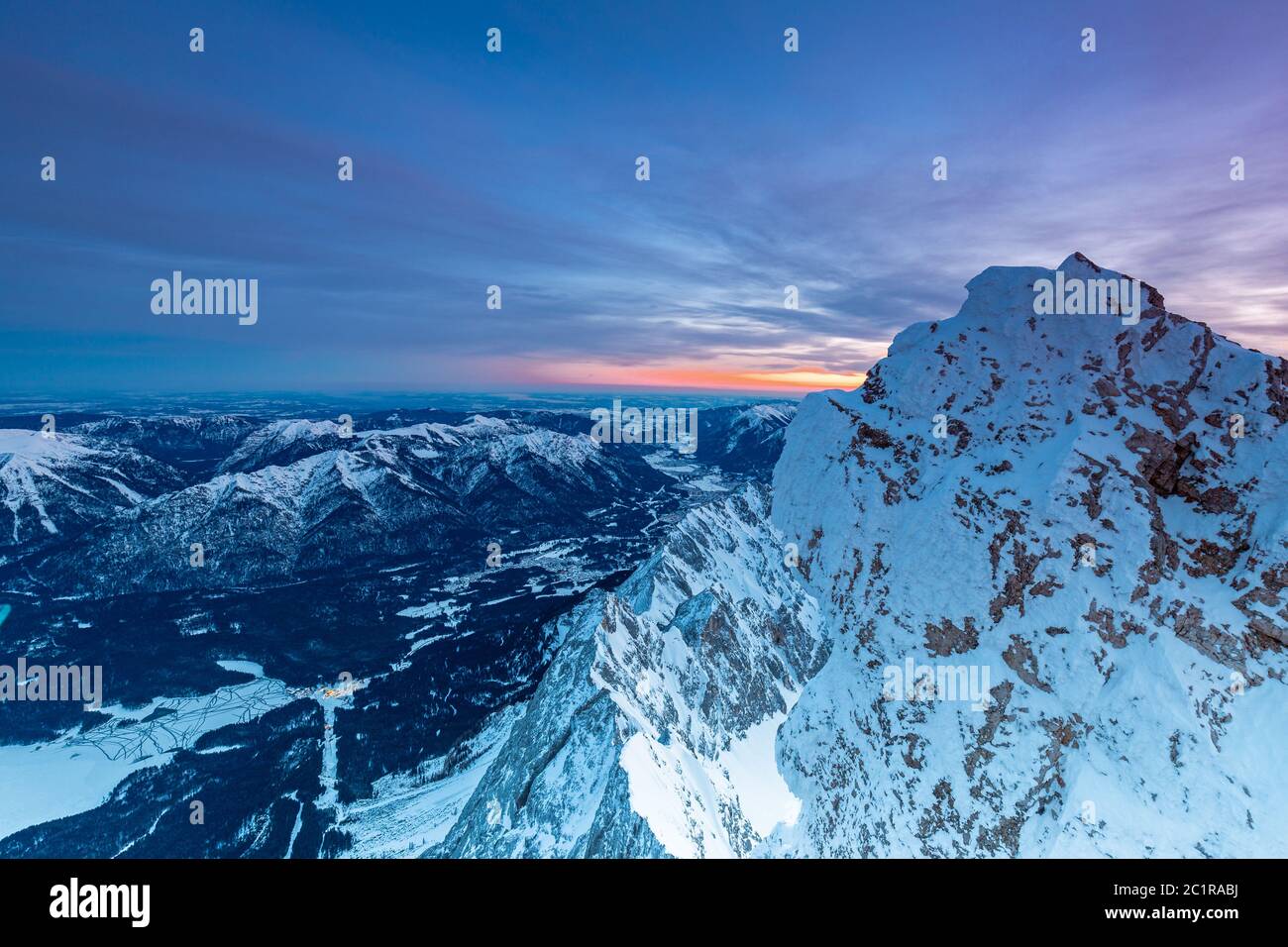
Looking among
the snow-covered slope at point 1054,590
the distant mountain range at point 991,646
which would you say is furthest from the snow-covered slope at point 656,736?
the snow-covered slope at point 1054,590

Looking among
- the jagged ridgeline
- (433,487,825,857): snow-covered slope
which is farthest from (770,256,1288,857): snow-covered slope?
(433,487,825,857): snow-covered slope

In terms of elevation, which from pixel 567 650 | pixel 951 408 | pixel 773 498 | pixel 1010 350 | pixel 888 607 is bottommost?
A: pixel 567 650

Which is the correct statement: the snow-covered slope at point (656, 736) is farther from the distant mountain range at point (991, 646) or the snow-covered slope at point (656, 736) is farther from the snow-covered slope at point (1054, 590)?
the snow-covered slope at point (1054, 590)

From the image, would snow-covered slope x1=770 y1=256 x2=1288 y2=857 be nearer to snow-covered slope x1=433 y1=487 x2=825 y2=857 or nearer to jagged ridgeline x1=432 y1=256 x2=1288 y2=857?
jagged ridgeline x1=432 y1=256 x2=1288 y2=857

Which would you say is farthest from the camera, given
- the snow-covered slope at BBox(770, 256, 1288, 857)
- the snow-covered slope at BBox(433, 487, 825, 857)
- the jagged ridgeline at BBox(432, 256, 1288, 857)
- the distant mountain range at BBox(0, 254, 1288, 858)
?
the snow-covered slope at BBox(433, 487, 825, 857)

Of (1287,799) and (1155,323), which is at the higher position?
(1155,323)
